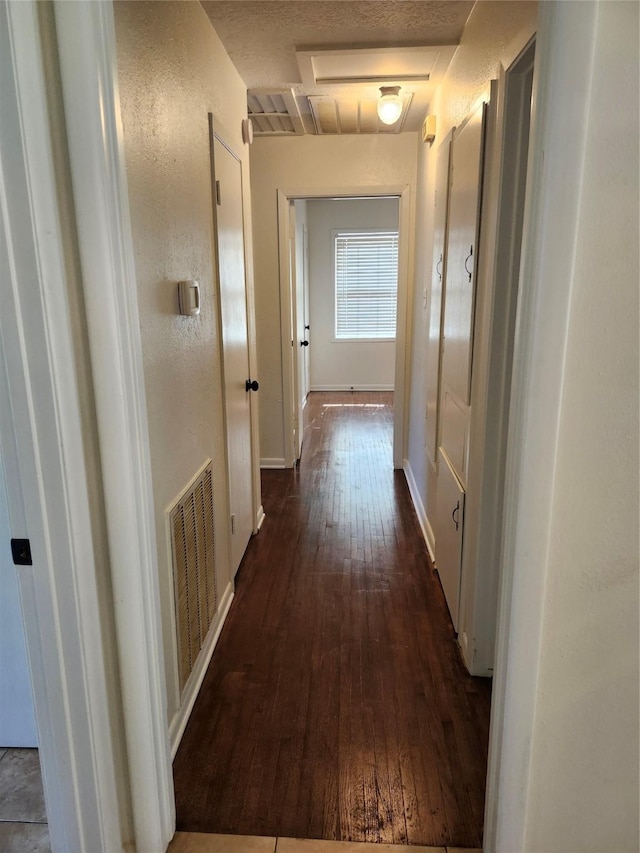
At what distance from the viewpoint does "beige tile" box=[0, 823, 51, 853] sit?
1.44 m

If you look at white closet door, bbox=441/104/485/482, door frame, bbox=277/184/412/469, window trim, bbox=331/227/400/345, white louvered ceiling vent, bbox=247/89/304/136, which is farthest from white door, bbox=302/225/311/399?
white closet door, bbox=441/104/485/482

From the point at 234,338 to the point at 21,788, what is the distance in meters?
1.87

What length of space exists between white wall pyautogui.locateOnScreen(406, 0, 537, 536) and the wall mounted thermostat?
1.19 metres

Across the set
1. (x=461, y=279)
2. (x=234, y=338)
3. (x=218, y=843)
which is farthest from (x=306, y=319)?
(x=218, y=843)

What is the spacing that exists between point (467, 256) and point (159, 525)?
146cm

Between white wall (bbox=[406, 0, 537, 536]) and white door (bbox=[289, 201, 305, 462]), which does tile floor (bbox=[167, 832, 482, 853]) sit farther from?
white door (bbox=[289, 201, 305, 462])

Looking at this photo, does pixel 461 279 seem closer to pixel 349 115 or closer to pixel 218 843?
pixel 349 115

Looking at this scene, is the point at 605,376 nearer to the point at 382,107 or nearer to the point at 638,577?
the point at 638,577

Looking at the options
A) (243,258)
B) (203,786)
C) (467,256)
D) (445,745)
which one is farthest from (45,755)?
(243,258)

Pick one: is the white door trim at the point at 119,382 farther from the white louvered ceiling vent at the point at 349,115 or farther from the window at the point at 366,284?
the window at the point at 366,284

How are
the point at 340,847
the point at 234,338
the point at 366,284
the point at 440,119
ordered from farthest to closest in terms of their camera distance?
the point at 366,284 < the point at 440,119 < the point at 234,338 < the point at 340,847

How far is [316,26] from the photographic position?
225cm

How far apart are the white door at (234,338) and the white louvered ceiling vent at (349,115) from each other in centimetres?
81

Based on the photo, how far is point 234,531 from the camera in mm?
2697
